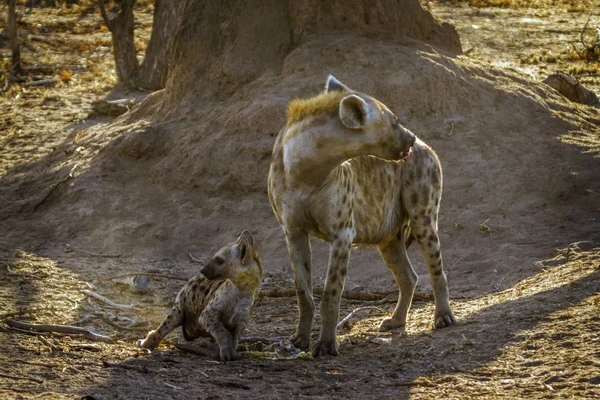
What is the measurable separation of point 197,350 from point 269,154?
10.5ft

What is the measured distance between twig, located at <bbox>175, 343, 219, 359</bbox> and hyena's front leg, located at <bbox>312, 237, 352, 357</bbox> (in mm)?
530

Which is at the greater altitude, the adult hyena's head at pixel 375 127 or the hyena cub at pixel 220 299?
the adult hyena's head at pixel 375 127

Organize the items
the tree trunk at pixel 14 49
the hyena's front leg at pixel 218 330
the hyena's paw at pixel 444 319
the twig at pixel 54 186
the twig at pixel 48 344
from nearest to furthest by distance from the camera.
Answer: the twig at pixel 48 344 → the hyena's front leg at pixel 218 330 → the hyena's paw at pixel 444 319 → the twig at pixel 54 186 → the tree trunk at pixel 14 49

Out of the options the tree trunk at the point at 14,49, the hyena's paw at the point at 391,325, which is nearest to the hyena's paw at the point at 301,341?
the hyena's paw at the point at 391,325

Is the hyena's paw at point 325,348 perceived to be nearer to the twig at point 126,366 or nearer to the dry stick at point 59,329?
the twig at point 126,366

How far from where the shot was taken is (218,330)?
494cm

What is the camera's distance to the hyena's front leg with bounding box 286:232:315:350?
518cm

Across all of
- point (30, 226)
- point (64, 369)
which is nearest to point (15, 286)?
point (30, 226)

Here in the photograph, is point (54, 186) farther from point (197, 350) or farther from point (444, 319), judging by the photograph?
point (444, 319)

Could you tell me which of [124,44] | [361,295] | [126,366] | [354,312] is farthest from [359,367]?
[124,44]

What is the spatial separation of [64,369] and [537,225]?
14.5 feet

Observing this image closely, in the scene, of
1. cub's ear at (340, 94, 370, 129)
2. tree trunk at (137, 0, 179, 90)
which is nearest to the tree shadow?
cub's ear at (340, 94, 370, 129)

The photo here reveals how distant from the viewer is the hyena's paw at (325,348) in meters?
4.96

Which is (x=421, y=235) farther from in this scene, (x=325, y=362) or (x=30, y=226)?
(x=30, y=226)
